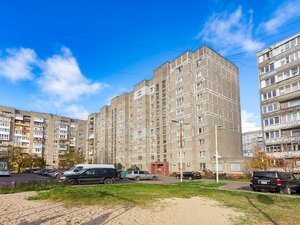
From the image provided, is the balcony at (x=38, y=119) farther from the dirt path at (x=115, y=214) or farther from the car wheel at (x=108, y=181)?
the dirt path at (x=115, y=214)

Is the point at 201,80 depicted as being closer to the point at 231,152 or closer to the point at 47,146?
the point at 231,152

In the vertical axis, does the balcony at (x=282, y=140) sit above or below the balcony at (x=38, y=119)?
below

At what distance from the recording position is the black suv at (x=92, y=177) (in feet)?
92.3

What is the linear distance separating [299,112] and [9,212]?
142 feet

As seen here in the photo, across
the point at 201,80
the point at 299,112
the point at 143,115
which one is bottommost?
the point at 299,112

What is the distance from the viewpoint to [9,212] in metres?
11.1

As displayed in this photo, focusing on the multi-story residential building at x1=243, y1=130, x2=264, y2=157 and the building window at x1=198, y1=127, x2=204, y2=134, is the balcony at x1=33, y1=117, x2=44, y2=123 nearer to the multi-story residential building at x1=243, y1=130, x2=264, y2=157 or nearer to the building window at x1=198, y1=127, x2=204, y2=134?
the building window at x1=198, y1=127, x2=204, y2=134

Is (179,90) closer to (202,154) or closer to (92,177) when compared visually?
(202,154)

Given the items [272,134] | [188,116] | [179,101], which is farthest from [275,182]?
[179,101]

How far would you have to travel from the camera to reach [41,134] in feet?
349

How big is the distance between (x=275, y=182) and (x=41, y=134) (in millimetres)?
100865

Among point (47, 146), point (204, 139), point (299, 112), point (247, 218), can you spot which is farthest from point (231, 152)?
point (47, 146)

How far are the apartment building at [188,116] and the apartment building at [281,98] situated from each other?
883 centimetres

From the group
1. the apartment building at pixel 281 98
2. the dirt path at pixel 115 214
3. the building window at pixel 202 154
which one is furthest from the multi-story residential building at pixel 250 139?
the dirt path at pixel 115 214
